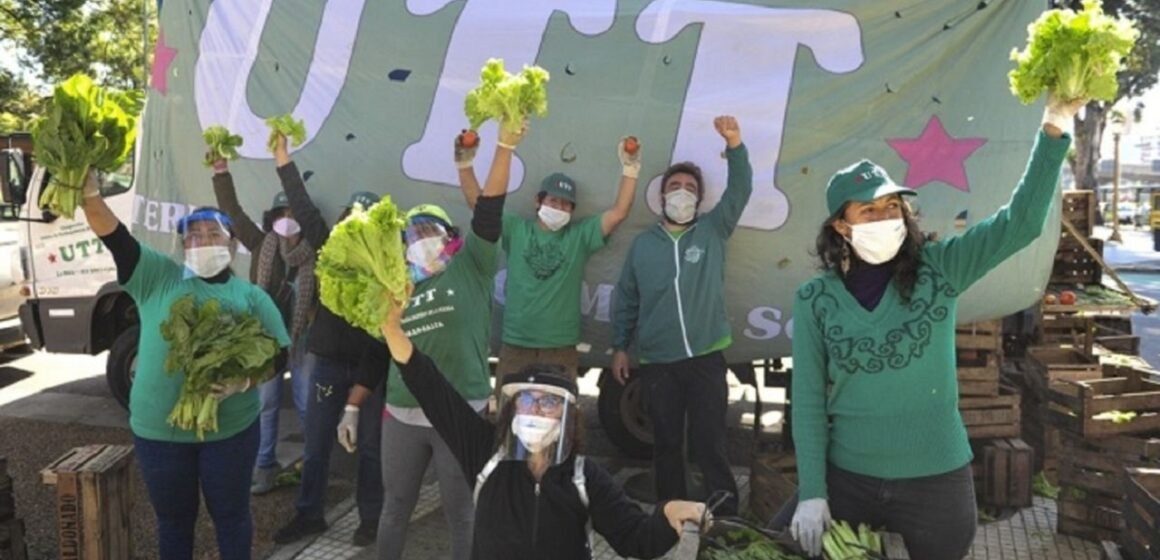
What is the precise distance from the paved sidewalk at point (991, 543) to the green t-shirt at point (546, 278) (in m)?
1.20

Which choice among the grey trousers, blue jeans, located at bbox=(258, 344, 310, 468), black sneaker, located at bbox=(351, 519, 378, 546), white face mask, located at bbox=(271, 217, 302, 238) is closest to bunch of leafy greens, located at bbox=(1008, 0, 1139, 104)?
the grey trousers

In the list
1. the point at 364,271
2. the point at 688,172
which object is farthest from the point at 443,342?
the point at 688,172

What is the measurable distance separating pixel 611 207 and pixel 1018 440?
9.30 feet

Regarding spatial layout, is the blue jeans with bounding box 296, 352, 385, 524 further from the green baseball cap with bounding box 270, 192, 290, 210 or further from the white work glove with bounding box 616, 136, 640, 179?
the white work glove with bounding box 616, 136, 640, 179

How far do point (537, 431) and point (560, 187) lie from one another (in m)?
2.41

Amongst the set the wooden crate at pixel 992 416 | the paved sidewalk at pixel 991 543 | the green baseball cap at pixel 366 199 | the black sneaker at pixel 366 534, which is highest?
the green baseball cap at pixel 366 199

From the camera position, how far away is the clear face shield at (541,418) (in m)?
2.55

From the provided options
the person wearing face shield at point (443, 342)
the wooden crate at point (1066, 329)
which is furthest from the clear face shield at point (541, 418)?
the wooden crate at point (1066, 329)

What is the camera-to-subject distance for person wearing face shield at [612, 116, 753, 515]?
14.6ft

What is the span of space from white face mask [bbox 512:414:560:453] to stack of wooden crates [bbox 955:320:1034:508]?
348 centimetres

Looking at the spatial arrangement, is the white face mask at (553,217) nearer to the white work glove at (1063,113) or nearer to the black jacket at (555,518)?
the black jacket at (555,518)

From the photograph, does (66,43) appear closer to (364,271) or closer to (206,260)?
(206,260)

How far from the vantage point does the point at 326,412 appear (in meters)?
4.70

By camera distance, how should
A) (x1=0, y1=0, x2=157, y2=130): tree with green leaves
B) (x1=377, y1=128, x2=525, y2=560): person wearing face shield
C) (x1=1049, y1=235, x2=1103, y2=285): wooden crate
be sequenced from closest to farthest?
(x1=377, y1=128, x2=525, y2=560): person wearing face shield < (x1=1049, y1=235, x2=1103, y2=285): wooden crate < (x1=0, y1=0, x2=157, y2=130): tree with green leaves
